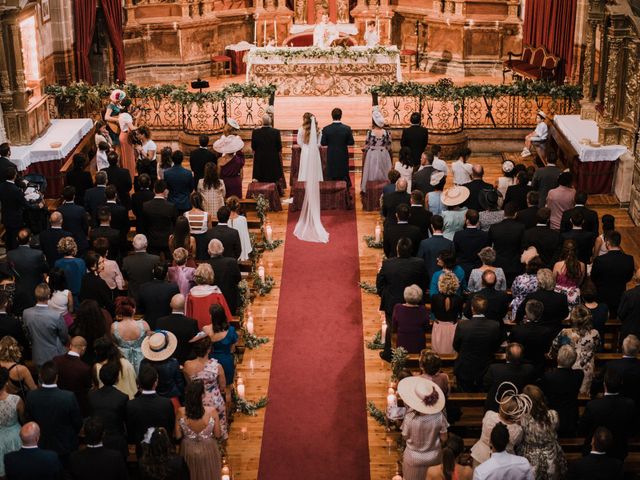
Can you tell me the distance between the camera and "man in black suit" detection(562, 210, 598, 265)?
1214 cm

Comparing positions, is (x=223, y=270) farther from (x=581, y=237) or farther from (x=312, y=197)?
(x=312, y=197)

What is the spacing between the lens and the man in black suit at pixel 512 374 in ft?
29.6

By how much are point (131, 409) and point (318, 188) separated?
313 inches

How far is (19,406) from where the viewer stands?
873cm

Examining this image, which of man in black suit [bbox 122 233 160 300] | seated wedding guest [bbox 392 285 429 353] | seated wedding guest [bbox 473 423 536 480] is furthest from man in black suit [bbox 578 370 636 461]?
man in black suit [bbox 122 233 160 300]

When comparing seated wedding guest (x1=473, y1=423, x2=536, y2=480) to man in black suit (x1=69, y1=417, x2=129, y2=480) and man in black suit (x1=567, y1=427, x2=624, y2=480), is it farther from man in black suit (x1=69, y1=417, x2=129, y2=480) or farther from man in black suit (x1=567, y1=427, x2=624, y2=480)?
man in black suit (x1=69, y1=417, x2=129, y2=480)

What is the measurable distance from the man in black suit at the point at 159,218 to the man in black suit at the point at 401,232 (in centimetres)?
275

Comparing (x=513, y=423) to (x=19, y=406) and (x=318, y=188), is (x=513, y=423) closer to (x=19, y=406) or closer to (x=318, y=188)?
(x=19, y=406)

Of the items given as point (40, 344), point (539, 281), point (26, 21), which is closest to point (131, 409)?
point (40, 344)

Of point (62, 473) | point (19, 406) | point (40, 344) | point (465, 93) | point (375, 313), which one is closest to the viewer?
point (62, 473)

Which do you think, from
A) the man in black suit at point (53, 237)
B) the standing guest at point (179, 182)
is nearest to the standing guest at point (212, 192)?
the standing guest at point (179, 182)

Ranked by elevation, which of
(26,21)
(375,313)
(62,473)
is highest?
(26,21)

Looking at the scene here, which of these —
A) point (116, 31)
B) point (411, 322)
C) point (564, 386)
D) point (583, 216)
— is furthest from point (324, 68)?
point (564, 386)

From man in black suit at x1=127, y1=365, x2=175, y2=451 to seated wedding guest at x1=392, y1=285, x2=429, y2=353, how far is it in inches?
116
